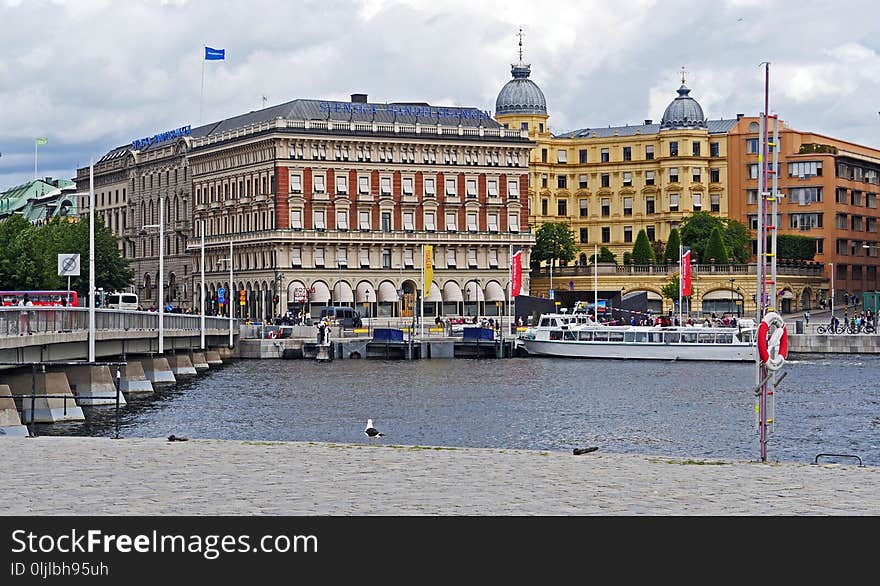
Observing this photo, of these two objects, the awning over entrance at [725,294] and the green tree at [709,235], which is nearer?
the awning over entrance at [725,294]

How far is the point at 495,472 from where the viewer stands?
28.5 metres

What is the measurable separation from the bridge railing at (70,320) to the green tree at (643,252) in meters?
84.1

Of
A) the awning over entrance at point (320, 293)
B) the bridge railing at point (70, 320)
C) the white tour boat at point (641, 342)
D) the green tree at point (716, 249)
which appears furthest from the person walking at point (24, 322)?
the green tree at point (716, 249)

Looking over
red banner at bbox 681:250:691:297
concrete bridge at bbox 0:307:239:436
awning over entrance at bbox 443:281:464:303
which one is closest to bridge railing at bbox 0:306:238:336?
concrete bridge at bbox 0:307:239:436

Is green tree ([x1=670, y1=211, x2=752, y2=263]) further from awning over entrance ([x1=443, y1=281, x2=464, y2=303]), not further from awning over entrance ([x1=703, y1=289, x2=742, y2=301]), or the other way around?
awning over entrance ([x1=443, y1=281, x2=464, y2=303])

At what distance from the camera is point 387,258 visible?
18500 cm

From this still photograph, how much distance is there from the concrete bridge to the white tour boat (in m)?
31.6

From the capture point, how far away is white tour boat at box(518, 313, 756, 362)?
12888 centimetres

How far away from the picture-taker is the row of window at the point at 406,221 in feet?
595

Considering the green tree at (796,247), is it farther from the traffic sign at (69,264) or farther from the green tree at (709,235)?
the traffic sign at (69,264)

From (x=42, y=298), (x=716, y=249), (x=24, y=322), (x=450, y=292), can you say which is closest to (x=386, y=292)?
(x=450, y=292)

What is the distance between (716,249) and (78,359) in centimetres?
11546
